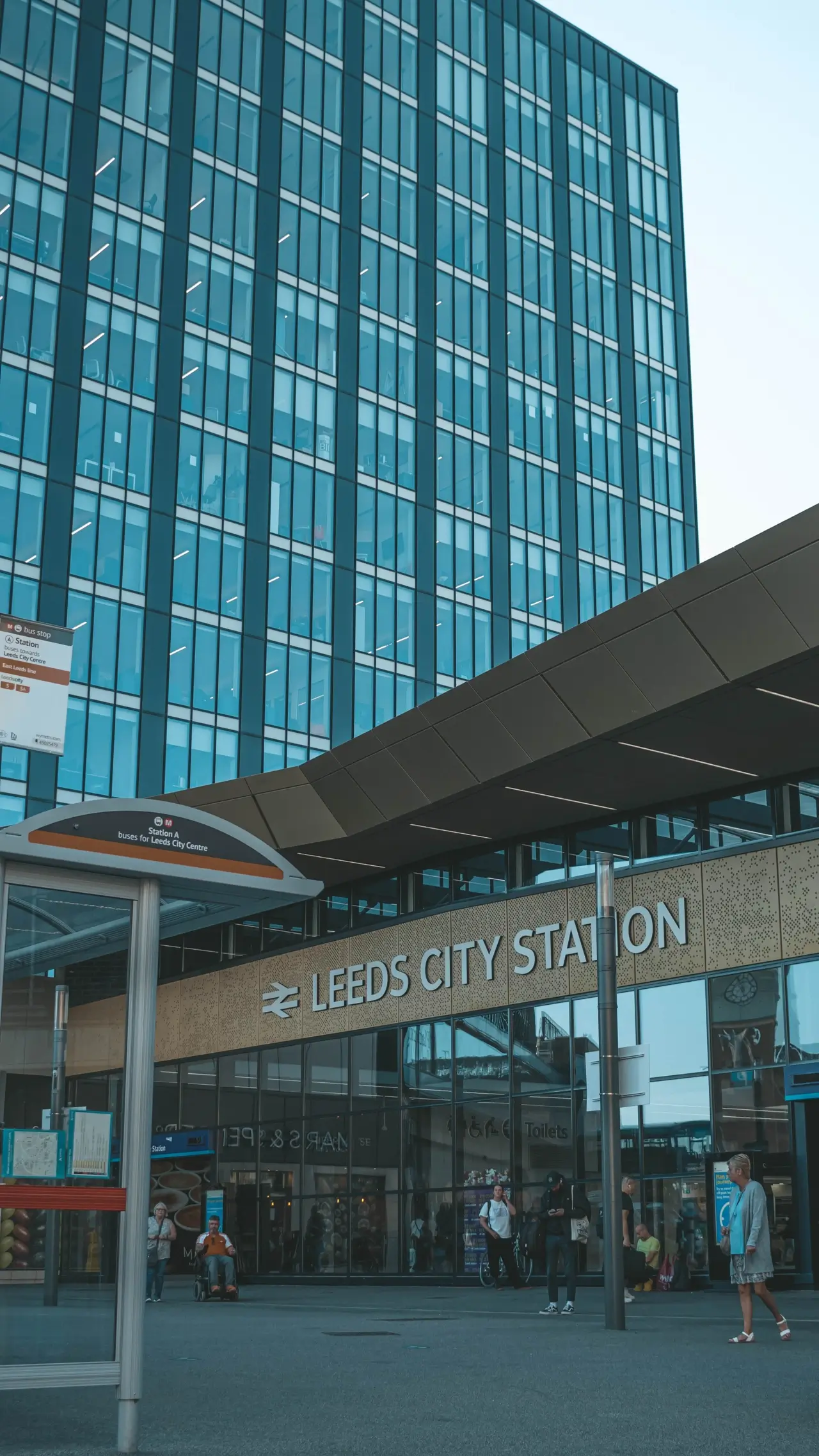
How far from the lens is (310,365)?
52.0 metres

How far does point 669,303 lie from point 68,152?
88.1ft

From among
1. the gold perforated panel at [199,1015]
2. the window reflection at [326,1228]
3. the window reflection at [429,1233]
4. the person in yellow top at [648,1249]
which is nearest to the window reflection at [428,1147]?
the window reflection at [429,1233]

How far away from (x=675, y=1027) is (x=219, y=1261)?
7750 millimetres

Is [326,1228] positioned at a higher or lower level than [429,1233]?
lower

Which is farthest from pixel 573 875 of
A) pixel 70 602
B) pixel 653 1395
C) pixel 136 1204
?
pixel 70 602

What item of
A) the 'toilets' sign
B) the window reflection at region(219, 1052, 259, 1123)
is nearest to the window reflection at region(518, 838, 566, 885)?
the 'toilets' sign

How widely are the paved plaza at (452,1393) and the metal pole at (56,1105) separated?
0.73 metres

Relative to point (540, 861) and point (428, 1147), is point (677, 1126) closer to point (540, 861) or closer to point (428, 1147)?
point (540, 861)

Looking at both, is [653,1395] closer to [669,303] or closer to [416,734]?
[416,734]

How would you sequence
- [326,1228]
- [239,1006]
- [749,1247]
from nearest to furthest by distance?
1. [749,1247]
2. [326,1228]
3. [239,1006]

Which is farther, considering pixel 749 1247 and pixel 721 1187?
pixel 721 1187

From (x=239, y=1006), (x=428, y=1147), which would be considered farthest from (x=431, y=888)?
(x=239, y=1006)

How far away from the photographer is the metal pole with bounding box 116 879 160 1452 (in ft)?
25.1

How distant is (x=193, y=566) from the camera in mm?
47906
